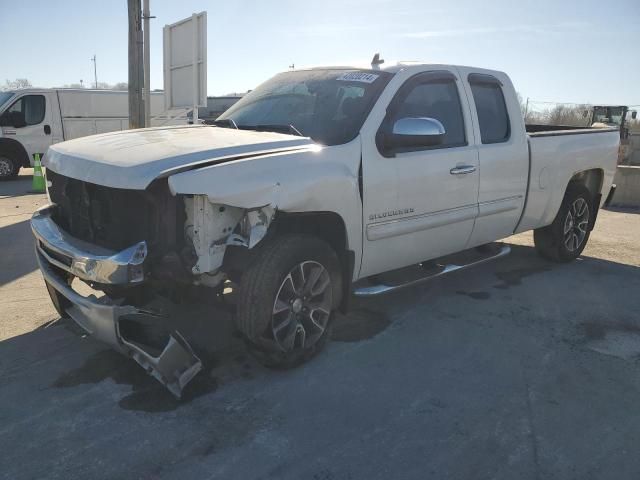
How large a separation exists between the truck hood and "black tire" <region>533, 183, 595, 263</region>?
3619 mm

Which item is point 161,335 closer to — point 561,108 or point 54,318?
point 54,318

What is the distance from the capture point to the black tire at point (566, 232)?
604cm

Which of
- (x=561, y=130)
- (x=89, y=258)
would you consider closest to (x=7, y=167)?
(x=89, y=258)

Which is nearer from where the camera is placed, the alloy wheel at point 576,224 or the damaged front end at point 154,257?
the damaged front end at point 154,257

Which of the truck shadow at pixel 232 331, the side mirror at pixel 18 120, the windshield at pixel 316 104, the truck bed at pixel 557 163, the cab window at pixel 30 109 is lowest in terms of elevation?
the truck shadow at pixel 232 331

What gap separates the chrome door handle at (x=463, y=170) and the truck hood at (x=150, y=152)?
1.29 meters

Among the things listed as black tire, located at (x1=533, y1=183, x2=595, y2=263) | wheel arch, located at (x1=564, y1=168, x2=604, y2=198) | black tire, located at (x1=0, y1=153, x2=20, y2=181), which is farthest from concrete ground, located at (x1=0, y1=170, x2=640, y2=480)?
black tire, located at (x1=0, y1=153, x2=20, y2=181)

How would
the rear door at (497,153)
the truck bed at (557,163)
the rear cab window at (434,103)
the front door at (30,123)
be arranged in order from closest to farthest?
the rear cab window at (434,103) < the rear door at (497,153) < the truck bed at (557,163) < the front door at (30,123)

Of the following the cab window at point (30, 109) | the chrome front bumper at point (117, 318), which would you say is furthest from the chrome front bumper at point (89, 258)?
the cab window at point (30, 109)

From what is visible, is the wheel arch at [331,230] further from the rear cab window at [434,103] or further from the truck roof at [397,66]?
the truck roof at [397,66]

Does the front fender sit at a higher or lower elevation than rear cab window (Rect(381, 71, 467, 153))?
lower

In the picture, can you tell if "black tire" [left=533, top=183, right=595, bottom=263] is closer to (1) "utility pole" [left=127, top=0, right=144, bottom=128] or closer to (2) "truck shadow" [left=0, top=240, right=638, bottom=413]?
(2) "truck shadow" [left=0, top=240, right=638, bottom=413]

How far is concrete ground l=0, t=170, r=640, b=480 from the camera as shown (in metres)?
2.66

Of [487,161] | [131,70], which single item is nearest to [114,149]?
[487,161]
